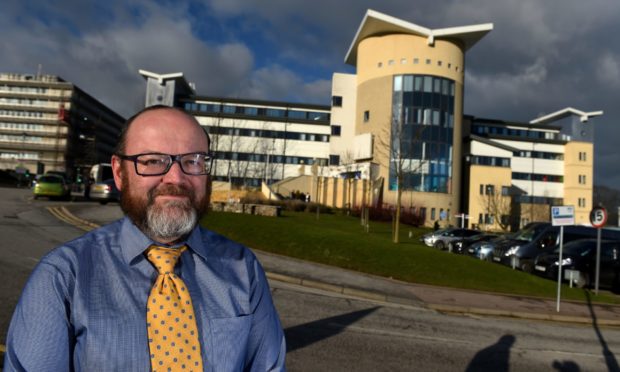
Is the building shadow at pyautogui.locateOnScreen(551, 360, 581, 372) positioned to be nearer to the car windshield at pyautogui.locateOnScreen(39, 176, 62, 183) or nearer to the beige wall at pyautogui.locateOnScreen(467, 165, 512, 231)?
the car windshield at pyautogui.locateOnScreen(39, 176, 62, 183)

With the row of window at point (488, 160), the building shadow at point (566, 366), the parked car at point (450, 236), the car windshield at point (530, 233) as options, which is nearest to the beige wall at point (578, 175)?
the row of window at point (488, 160)

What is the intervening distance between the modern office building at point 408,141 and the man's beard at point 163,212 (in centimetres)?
3738

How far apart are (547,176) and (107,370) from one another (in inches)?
3035

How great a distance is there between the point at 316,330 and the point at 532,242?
15165 mm

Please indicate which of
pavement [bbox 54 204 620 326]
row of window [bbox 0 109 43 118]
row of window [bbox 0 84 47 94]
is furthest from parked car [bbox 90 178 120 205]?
row of window [bbox 0 84 47 94]

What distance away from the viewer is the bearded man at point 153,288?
1.57 meters

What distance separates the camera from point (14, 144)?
93.7 meters

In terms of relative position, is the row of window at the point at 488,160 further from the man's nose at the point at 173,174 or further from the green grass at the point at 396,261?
the man's nose at the point at 173,174

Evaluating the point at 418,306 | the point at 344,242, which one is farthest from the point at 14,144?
the point at 418,306

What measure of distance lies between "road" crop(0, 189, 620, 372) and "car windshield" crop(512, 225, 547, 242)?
1047 cm

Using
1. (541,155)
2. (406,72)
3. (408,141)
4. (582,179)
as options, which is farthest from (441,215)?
(582,179)

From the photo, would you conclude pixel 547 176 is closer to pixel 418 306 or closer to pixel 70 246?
pixel 418 306

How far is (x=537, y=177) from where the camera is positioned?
2692 inches

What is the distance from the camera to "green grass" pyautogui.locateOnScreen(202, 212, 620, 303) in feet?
44.7
